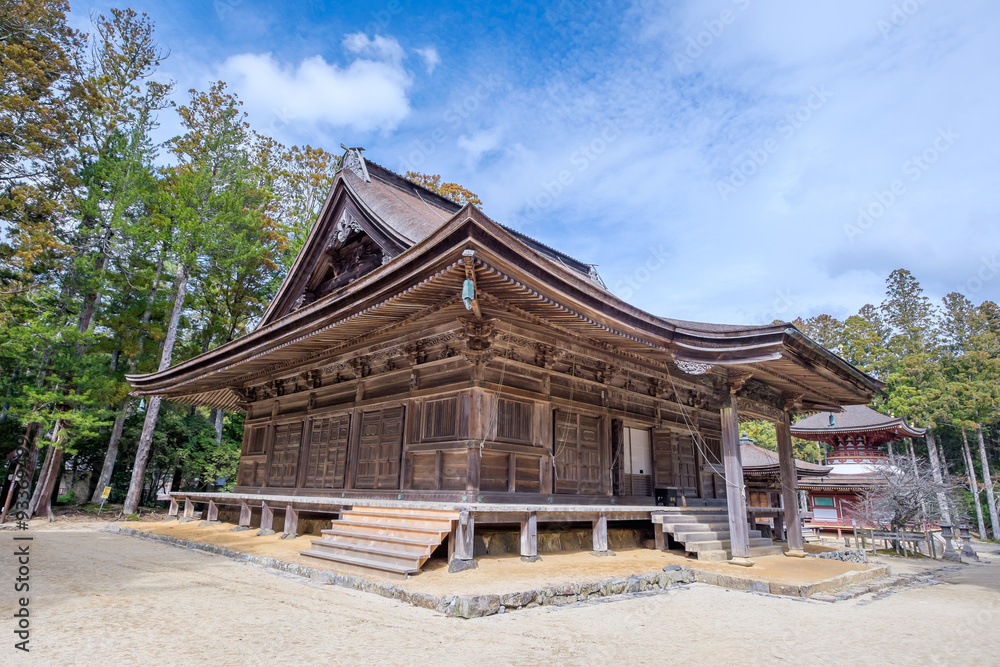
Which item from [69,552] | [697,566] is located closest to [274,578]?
[69,552]

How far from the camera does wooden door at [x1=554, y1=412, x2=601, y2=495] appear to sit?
10.9 meters

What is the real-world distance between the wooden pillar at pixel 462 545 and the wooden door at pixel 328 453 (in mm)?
5405

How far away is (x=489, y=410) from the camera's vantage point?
→ 955 centimetres

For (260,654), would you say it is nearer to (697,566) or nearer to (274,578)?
(274,578)

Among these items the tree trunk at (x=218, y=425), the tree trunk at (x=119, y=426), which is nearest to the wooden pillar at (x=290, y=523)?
the tree trunk at (x=119, y=426)

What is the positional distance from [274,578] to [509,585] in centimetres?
350

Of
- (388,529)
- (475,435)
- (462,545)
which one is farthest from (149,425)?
(462,545)

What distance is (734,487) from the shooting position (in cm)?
959

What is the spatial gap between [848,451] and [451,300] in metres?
30.0

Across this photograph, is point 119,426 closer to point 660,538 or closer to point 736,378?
point 660,538

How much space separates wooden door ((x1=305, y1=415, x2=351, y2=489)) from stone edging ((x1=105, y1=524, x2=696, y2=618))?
11.0 feet

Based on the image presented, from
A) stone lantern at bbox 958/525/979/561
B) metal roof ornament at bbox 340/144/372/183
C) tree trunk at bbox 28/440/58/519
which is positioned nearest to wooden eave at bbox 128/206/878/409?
metal roof ornament at bbox 340/144/372/183

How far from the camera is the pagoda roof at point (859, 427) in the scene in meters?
27.4

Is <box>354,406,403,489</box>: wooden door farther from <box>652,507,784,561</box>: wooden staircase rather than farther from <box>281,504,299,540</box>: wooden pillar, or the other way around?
<box>652,507,784,561</box>: wooden staircase
